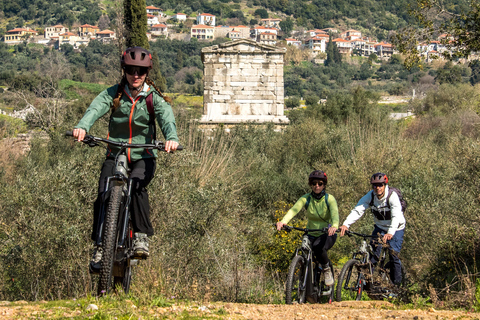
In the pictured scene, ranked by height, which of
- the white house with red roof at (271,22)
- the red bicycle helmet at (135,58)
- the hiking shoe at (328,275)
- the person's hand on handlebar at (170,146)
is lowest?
the hiking shoe at (328,275)

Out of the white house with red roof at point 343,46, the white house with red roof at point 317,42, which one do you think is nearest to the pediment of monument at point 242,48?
the white house with red roof at point 343,46

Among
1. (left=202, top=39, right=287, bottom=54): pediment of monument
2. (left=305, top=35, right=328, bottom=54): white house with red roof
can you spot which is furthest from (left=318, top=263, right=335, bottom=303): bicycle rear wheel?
(left=305, top=35, right=328, bottom=54): white house with red roof

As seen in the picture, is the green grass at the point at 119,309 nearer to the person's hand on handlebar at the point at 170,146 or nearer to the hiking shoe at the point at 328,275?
the person's hand on handlebar at the point at 170,146

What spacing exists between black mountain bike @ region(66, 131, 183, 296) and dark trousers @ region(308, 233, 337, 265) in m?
2.57

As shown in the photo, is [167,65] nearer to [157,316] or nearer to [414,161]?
[414,161]

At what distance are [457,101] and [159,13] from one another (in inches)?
6483

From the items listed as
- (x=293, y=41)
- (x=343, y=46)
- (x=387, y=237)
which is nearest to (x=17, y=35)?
(x=293, y=41)

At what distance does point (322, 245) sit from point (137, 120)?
2.91m

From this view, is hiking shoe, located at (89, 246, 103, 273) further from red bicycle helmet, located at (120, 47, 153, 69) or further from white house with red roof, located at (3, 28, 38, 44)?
white house with red roof, located at (3, 28, 38, 44)

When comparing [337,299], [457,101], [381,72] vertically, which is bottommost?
[337,299]

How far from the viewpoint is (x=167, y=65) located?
402 ft

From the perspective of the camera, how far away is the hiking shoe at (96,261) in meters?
4.76

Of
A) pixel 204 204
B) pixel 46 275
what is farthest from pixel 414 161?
pixel 46 275

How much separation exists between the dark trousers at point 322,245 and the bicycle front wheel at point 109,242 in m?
2.92
